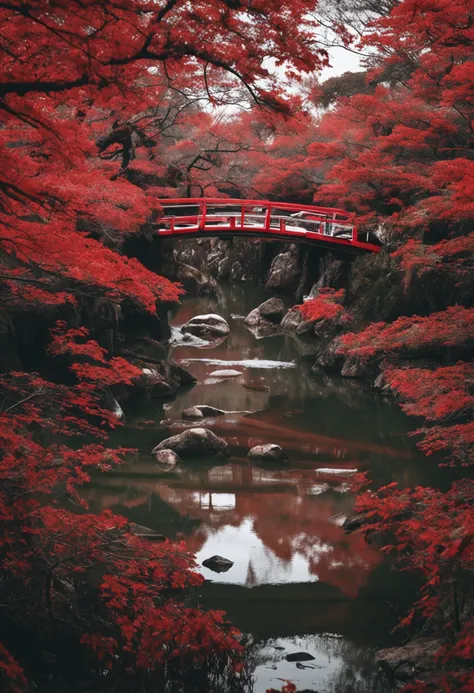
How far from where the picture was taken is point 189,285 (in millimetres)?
35125

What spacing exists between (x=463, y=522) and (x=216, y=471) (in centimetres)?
657

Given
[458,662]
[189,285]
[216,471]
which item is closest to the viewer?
[458,662]

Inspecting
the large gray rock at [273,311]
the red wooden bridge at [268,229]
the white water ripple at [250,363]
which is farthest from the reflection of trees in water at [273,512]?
the large gray rock at [273,311]

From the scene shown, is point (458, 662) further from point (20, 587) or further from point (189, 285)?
point (189, 285)

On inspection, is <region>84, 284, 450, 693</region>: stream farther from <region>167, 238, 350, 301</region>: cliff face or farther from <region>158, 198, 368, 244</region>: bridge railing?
<region>167, 238, 350, 301</region>: cliff face

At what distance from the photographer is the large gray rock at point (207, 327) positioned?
26083 mm

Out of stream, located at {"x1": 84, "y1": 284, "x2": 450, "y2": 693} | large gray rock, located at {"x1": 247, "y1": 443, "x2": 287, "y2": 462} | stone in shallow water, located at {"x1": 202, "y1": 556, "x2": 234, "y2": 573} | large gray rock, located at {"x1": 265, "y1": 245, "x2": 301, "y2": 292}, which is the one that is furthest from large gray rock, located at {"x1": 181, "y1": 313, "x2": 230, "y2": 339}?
stone in shallow water, located at {"x1": 202, "y1": 556, "x2": 234, "y2": 573}

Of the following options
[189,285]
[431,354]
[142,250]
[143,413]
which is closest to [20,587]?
[143,413]

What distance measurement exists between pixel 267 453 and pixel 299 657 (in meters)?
6.05

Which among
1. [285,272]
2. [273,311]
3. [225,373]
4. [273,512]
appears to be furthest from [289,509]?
[285,272]

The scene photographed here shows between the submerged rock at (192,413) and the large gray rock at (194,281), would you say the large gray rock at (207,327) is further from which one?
the submerged rock at (192,413)

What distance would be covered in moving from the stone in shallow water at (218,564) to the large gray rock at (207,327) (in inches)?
686

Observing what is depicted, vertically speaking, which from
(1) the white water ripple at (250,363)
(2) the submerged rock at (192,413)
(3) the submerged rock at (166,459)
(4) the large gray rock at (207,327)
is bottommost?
(3) the submerged rock at (166,459)

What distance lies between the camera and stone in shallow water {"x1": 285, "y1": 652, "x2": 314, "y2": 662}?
6.72m
